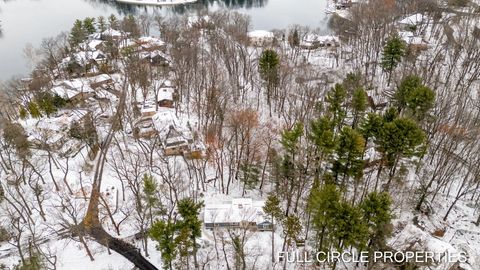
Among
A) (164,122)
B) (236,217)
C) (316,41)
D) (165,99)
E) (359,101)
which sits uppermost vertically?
(316,41)

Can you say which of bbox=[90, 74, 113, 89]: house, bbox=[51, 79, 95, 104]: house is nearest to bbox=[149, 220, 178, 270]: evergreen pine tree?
bbox=[51, 79, 95, 104]: house

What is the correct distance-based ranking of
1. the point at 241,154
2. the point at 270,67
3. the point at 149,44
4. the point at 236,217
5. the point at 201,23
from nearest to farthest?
1. the point at 236,217
2. the point at 241,154
3. the point at 270,67
4. the point at 149,44
5. the point at 201,23

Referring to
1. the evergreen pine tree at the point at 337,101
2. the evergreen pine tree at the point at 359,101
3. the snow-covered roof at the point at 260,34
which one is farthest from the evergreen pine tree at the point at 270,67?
the snow-covered roof at the point at 260,34

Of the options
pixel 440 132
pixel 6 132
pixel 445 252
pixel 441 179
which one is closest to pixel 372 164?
pixel 441 179

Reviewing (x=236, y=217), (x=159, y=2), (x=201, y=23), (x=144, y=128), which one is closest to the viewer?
(x=236, y=217)

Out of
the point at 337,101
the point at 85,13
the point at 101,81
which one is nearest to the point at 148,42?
the point at 101,81

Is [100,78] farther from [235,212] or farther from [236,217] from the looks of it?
[236,217]

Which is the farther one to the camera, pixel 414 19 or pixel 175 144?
pixel 414 19

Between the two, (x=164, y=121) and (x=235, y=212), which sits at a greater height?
(x=164, y=121)
